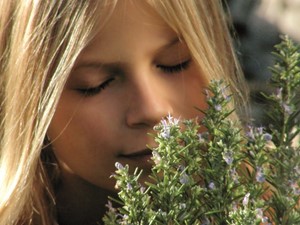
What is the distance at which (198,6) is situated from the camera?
2.32 metres

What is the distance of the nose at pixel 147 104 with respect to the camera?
6.42ft

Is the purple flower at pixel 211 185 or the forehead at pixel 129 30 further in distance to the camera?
the forehead at pixel 129 30

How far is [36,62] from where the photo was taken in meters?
2.13

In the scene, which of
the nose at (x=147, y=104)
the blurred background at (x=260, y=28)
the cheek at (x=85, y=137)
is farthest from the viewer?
the blurred background at (x=260, y=28)

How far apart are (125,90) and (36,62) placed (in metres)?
0.27

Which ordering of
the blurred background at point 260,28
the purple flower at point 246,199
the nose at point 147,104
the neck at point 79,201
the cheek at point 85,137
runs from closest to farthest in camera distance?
1. the purple flower at point 246,199
2. the nose at point 147,104
3. the cheek at point 85,137
4. the neck at point 79,201
5. the blurred background at point 260,28

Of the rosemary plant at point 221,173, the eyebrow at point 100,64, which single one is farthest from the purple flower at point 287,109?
the eyebrow at point 100,64

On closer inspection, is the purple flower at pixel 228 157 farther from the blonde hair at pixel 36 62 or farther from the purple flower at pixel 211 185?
the blonde hair at pixel 36 62

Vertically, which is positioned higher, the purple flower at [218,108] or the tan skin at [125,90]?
the tan skin at [125,90]

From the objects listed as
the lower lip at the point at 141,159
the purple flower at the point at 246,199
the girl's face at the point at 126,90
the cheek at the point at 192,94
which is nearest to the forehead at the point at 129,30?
the girl's face at the point at 126,90

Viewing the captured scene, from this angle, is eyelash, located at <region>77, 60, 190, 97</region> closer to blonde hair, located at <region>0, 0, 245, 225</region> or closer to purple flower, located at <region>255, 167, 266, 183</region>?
blonde hair, located at <region>0, 0, 245, 225</region>

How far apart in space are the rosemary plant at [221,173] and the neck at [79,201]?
4.36ft

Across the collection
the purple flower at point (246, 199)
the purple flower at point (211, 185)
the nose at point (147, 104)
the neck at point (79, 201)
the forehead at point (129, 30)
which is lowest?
the neck at point (79, 201)

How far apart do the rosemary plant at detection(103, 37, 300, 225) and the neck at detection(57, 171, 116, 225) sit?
4.36ft
